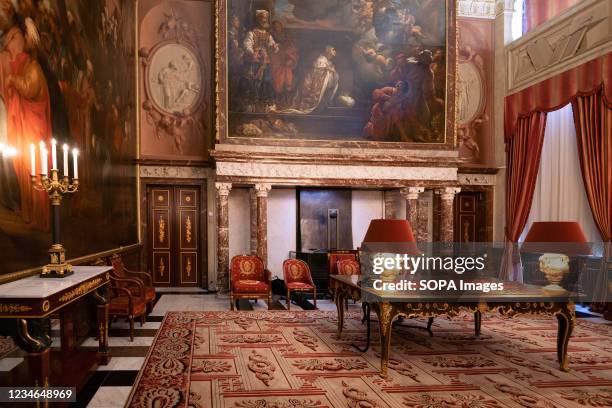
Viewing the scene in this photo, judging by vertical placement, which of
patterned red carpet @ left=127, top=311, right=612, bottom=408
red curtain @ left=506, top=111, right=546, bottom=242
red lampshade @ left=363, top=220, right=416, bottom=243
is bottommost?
patterned red carpet @ left=127, top=311, right=612, bottom=408

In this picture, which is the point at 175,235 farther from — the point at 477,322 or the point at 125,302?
the point at 477,322

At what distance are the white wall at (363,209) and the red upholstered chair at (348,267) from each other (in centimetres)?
278

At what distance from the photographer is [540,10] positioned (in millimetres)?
10477

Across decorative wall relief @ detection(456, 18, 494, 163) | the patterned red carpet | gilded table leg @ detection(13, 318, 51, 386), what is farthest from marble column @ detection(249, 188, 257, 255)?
gilded table leg @ detection(13, 318, 51, 386)

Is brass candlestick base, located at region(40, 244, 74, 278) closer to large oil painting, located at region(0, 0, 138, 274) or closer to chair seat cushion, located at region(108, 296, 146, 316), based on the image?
large oil painting, located at region(0, 0, 138, 274)

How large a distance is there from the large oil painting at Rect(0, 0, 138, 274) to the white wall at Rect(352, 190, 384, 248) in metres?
5.53

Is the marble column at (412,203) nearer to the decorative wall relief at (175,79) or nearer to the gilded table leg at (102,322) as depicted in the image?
the decorative wall relief at (175,79)

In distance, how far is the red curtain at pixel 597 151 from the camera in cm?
810

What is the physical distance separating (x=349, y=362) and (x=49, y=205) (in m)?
3.84

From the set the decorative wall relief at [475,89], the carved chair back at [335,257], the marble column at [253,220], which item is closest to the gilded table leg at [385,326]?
the carved chair back at [335,257]

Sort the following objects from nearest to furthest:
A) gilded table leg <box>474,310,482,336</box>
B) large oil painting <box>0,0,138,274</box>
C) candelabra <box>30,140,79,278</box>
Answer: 1. large oil painting <box>0,0,138,274</box>
2. candelabra <box>30,140,79,278</box>
3. gilded table leg <box>474,310,482,336</box>

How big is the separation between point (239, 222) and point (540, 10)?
347 inches

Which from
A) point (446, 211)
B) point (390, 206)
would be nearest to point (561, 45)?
point (446, 211)

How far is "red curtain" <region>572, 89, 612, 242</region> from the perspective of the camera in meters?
8.10
